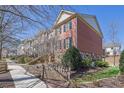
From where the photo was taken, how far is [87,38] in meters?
7.86

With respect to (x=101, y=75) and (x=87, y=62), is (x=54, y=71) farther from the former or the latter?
(x=101, y=75)

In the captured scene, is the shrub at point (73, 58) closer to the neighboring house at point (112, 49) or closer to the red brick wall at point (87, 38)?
the red brick wall at point (87, 38)

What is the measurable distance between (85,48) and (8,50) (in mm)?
2474

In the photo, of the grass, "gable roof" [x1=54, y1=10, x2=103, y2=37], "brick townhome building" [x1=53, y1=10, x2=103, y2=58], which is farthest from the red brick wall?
the grass

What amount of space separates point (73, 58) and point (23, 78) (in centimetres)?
146

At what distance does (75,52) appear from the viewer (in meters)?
8.00

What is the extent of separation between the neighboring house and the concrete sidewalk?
1736 mm

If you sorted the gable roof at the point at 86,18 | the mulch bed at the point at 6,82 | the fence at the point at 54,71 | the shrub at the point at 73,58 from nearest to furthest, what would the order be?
the mulch bed at the point at 6,82
the gable roof at the point at 86,18
the shrub at the point at 73,58
the fence at the point at 54,71

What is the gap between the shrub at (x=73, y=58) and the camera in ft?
26.2

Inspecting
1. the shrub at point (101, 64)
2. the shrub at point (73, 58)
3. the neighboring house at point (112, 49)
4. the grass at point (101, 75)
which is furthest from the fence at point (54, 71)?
the neighboring house at point (112, 49)

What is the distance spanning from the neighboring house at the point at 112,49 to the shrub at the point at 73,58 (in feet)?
2.26

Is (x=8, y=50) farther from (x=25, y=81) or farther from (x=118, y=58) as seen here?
(x=118, y=58)

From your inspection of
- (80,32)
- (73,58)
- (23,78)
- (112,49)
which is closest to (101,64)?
(112,49)

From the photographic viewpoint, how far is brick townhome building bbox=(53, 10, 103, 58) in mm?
7863
